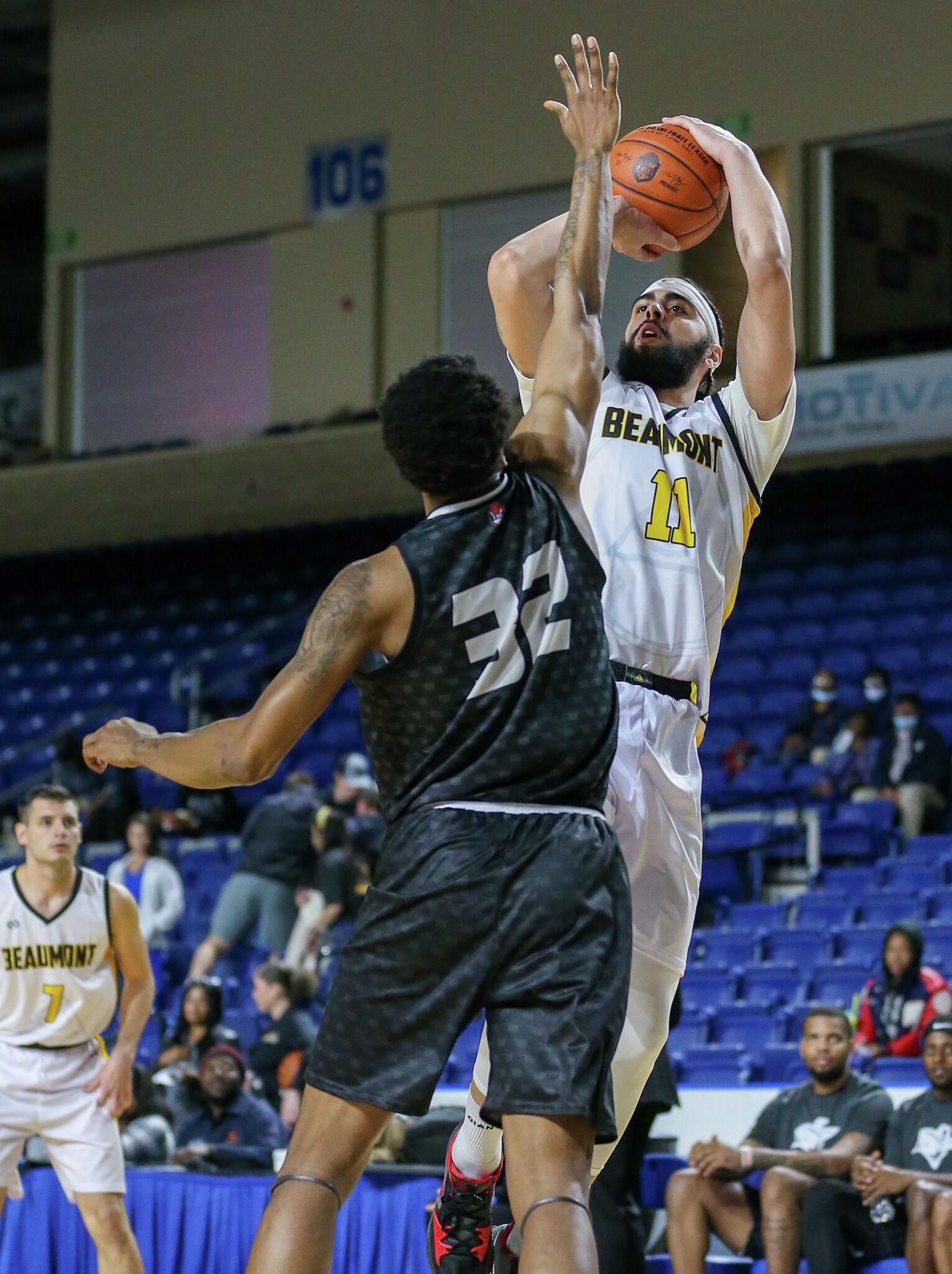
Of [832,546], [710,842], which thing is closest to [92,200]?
[832,546]

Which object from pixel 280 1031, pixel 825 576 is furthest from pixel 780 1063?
pixel 825 576

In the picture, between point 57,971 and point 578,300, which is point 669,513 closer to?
point 578,300

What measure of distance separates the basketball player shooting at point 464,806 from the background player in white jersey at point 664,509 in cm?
52

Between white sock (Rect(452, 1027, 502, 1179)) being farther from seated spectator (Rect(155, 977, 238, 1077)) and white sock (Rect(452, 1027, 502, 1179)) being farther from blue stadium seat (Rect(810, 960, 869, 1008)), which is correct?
blue stadium seat (Rect(810, 960, 869, 1008))

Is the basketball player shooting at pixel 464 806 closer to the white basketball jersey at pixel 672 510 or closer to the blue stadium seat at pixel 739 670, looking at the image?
the white basketball jersey at pixel 672 510

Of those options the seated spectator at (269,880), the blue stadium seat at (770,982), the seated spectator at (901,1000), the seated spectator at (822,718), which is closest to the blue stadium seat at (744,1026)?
the blue stadium seat at (770,982)

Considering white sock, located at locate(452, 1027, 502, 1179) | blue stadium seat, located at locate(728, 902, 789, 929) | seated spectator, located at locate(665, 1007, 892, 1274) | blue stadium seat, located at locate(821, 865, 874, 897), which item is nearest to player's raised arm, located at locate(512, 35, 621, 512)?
white sock, located at locate(452, 1027, 502, 1179)

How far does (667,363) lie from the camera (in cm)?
422

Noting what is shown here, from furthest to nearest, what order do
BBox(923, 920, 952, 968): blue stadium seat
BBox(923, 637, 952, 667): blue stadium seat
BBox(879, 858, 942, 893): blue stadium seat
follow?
BBox(923, 637, 952, 667): blue stadium seat → BBox(879, 858, 942, 893): blue stadium seat → BBox(923, 920, 952, 968): blue stadium seat

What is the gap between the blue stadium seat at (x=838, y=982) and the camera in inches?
357

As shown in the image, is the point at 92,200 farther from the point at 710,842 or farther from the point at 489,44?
the point at 710,842

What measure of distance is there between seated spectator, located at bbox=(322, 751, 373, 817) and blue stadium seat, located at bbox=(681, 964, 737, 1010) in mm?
2505

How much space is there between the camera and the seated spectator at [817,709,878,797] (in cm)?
1164

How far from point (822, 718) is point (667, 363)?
8.45 metres
